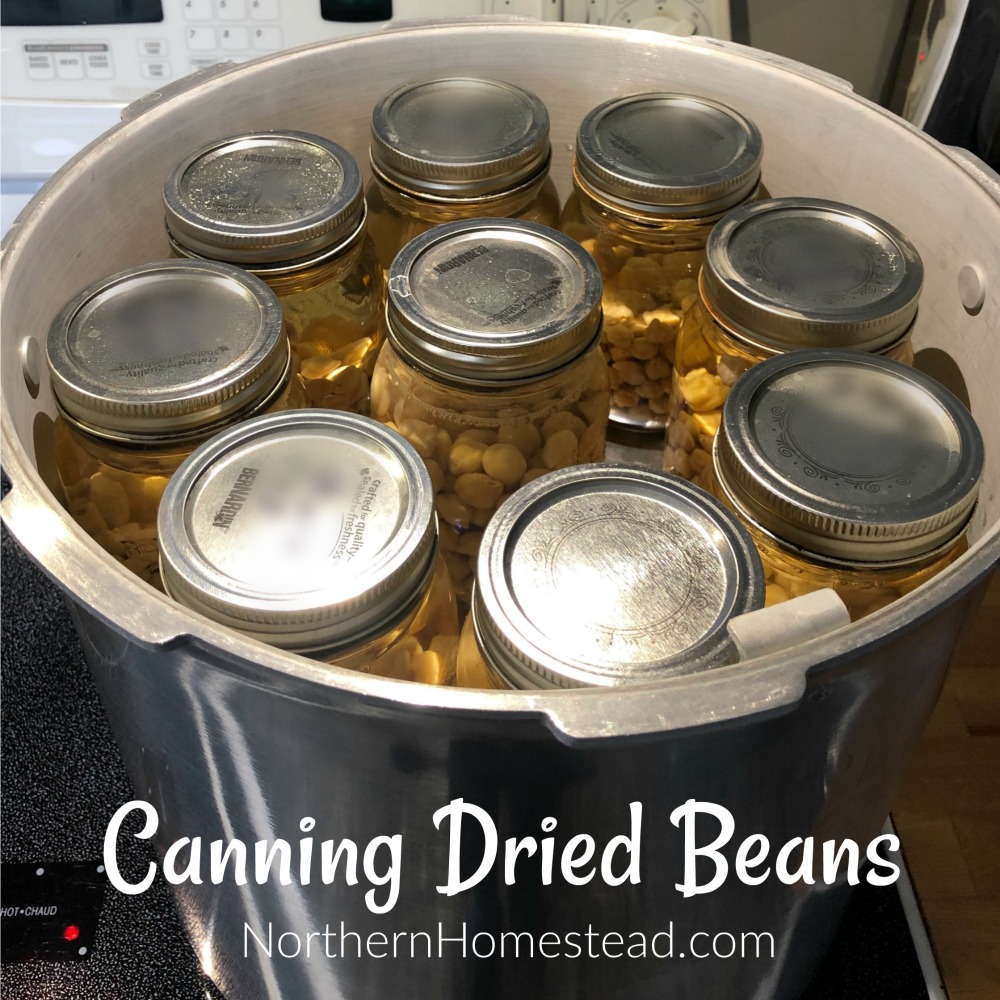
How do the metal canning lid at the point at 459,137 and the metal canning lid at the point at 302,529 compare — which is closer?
the metal canning lid at the point at 302,529

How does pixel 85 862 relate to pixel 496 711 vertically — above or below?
below

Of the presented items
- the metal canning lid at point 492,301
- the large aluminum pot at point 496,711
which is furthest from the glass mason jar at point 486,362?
the large aluminum pot at point 496,711

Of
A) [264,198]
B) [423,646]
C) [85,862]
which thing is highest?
[264,198]

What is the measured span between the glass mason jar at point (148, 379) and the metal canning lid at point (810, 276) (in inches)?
8.6

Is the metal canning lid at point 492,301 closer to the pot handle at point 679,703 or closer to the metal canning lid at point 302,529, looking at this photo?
the metal canning lid at point 302,529

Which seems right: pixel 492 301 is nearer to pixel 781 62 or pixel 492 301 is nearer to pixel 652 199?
pixel 652 199

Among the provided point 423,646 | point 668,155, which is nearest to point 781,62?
point 668,155

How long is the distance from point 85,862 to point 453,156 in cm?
44

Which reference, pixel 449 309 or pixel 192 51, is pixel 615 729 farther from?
pixel 192 51

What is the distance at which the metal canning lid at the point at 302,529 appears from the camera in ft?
1.15

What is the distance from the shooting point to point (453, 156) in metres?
0.53

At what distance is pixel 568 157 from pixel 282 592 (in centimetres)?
42

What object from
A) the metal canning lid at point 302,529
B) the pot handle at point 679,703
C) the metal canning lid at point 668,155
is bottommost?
the metal canning lid at point 302,529

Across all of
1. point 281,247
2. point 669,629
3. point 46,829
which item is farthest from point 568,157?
point 46,829
